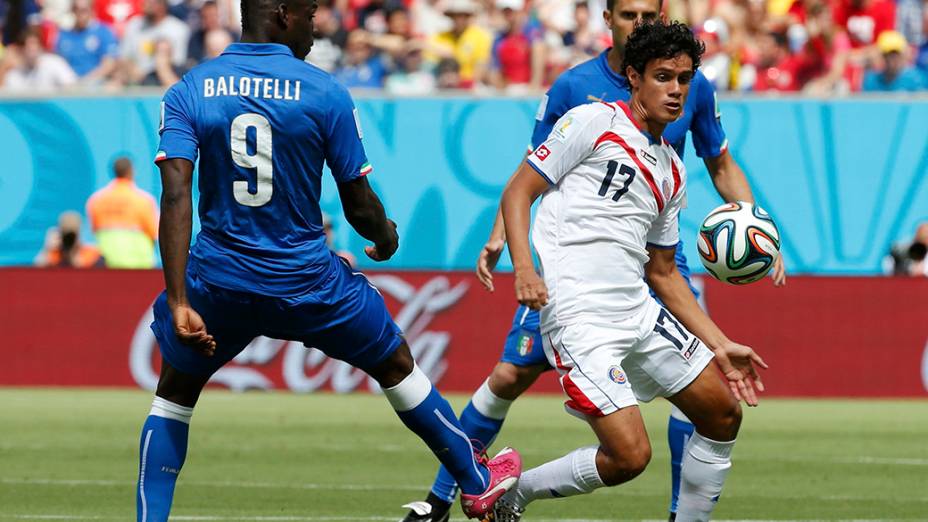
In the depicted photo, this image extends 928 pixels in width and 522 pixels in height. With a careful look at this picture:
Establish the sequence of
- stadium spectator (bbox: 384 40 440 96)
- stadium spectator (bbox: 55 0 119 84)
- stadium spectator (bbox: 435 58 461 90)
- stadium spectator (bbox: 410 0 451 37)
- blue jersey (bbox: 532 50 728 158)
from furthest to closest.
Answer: stadium spectator (bbox: 410 0 451 37), stadium spectator (bbox: 55 0 119 84), stadium spectator (bbox: 384 40 440 96), stadium spectator (bbox: 435 58 461 90), blue jersey (bbox: 532 50 728 158)

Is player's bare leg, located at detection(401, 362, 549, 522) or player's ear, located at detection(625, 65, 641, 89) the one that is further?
player's bare leg, located at detection(401, 362, 549, 522)

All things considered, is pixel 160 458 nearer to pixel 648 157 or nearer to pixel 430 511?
pixel 430 511

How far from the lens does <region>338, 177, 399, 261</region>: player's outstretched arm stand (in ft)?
21.7

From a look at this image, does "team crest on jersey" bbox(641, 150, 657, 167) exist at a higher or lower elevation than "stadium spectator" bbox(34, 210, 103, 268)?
higher

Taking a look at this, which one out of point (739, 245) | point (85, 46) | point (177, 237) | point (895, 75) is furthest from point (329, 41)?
point (177, 237)

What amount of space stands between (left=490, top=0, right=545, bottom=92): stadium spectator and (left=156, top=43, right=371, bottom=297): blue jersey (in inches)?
525

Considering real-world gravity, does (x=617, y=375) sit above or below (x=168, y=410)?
above

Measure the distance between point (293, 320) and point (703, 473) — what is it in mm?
1882

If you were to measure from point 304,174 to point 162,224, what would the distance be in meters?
0.59

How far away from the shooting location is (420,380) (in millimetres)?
7020

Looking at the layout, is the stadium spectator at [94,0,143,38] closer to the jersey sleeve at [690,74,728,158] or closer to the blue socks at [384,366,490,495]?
the jersey sleeve at [690,74,728,158]

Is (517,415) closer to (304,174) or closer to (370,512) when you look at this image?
(370,512)

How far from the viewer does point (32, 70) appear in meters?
20.4

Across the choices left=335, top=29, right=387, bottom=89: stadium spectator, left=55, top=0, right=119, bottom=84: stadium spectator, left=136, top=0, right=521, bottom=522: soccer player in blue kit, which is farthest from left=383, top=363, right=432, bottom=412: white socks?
left=55, top=0, right=119, bottom=84: stadium spectator
